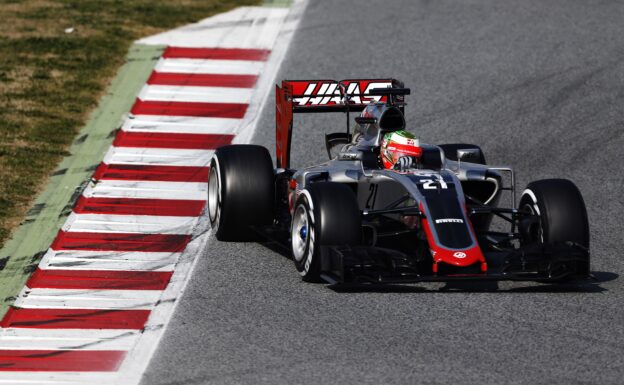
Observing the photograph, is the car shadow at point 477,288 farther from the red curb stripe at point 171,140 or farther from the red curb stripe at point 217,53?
the red curb stripe at point 217,53

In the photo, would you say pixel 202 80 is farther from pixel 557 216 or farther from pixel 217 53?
pixel 557 216

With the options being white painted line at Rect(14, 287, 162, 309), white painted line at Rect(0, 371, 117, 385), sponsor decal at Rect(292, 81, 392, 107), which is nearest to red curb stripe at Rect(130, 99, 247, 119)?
sponsor decal at Rect(292, 81, 392, 107)

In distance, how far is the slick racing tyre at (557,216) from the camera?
12.0 meters

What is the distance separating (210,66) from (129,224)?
6.07 metres

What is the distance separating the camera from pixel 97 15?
22.8 meters

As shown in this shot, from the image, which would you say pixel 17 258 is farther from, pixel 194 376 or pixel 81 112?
pixel 81 112

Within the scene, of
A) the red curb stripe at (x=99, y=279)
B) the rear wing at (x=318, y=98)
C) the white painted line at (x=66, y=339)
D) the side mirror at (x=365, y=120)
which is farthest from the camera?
the rear wing at (x=318, y=98)

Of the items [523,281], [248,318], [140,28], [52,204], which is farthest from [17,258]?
[140,28]

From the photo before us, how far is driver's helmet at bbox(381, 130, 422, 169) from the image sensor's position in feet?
41.5

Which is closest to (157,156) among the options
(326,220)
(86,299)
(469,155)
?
(469,155)

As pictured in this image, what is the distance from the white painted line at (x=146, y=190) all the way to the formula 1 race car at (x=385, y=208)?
1.36m

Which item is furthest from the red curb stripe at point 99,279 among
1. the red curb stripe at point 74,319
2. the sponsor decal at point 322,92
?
the sponsor decal at point 322,92

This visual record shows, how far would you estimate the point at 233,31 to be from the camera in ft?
71.1

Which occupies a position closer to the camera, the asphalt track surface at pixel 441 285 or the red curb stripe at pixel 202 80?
the asphalt track surface at pixel 441 285
